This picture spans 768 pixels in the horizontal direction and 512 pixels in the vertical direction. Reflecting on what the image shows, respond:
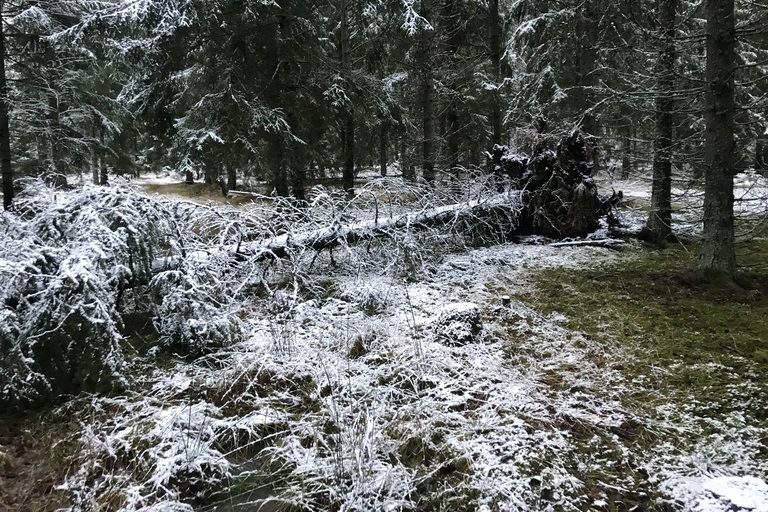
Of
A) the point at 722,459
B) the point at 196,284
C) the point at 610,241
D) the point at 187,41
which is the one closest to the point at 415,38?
the point at 187,41

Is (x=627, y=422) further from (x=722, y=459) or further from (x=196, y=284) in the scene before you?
(x=196, y=284)

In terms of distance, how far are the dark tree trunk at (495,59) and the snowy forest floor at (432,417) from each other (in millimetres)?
10607

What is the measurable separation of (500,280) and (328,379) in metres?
3.70

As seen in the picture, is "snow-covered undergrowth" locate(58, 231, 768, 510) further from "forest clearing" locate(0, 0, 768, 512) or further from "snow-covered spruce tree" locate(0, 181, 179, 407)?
"snow-covered spruce tree" locate(0, 181, 179, 407)

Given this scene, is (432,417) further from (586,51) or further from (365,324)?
(586,51)

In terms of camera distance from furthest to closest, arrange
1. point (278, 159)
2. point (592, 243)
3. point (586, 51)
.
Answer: point (586, 51) → point (278, 159) → point (592, 243)

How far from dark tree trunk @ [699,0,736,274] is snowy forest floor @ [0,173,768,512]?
72 centimetres

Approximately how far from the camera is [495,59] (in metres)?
15.1

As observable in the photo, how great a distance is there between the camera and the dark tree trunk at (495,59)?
46.3ft

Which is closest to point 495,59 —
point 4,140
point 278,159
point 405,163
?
point 405,163

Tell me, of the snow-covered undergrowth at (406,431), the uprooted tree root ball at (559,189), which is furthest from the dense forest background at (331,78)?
the snow-covered undergrowth at (406,431)

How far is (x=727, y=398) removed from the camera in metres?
3.19

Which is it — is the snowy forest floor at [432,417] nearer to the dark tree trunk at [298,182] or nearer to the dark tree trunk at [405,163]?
the dark tree trunk at [298,182]

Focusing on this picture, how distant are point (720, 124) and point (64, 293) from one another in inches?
282
